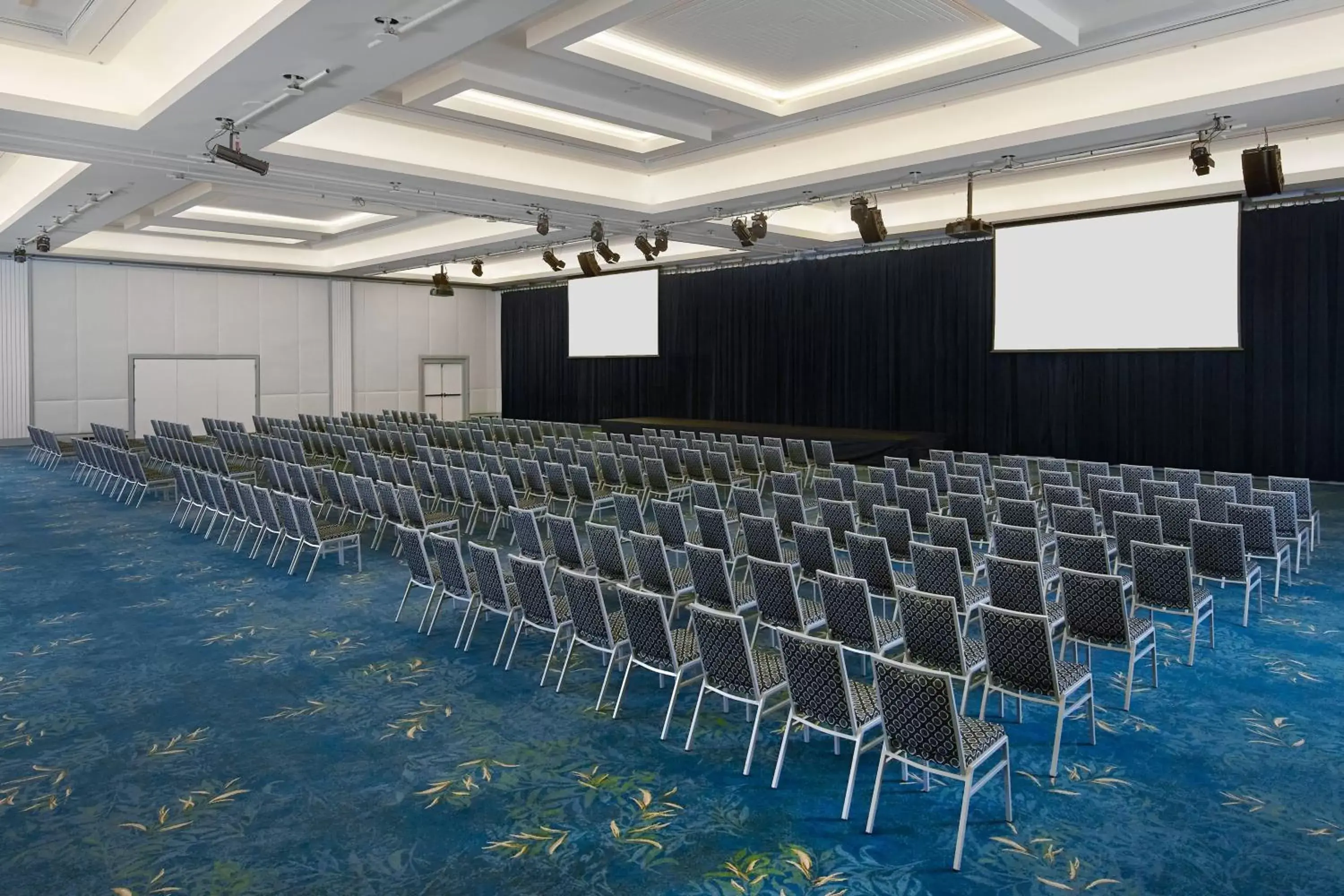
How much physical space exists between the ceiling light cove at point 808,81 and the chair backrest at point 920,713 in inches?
225

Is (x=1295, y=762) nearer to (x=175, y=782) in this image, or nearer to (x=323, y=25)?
(x=175, y=782)

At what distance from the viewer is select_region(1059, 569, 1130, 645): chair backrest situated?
15.4 ft

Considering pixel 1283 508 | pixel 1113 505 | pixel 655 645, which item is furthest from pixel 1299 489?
pixel 655 645

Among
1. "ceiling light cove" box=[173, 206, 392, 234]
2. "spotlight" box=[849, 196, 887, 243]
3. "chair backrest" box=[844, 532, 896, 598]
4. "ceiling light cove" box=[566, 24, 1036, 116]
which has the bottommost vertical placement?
"chair backrest" box=[844, 532, 896, 598]

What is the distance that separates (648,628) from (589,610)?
1.59ft

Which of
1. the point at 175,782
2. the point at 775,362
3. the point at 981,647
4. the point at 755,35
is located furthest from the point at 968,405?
the point at 175,782

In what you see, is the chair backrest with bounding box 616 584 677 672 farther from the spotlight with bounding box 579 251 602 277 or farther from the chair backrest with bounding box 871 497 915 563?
the spotlight with bounding box 579 251 602 277

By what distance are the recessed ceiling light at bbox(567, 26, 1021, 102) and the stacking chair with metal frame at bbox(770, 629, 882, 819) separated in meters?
5.29

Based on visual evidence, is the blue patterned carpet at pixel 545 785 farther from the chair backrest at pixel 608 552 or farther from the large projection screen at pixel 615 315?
the large projection screen at pixel 615 315

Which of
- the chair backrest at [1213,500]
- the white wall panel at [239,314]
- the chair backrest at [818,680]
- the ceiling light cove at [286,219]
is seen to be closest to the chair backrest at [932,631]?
the chair backrest at [818,680]

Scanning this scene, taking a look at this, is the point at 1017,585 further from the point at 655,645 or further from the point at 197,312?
the point at 197,312

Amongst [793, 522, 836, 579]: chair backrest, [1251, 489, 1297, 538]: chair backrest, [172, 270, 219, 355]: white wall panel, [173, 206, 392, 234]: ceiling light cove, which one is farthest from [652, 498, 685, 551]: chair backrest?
[172, 270, 219, 355]: white wall panel

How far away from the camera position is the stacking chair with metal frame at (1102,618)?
471cm

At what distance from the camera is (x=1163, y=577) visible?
214 inches
